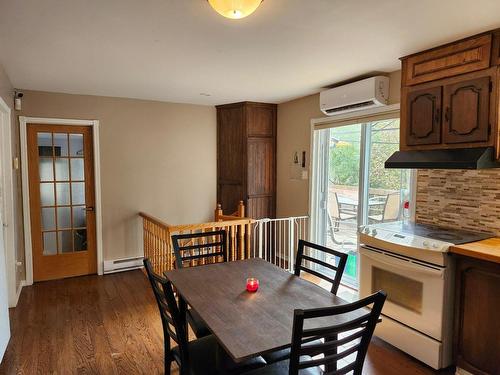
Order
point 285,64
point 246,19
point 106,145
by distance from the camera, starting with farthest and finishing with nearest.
→ point 106,145 < point 285,64 < point 246,19

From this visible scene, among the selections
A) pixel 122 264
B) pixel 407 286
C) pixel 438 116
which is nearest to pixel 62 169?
pixel 122 264

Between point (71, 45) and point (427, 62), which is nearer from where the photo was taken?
point (71, 45)

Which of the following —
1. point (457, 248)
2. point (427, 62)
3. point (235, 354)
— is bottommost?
point (235, 354)

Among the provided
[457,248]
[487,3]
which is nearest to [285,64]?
[487,3]

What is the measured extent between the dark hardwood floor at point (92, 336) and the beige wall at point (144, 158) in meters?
0.92

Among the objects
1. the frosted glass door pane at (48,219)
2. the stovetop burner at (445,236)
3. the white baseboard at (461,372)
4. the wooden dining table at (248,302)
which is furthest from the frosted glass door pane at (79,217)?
the white baseboard at (461,372)

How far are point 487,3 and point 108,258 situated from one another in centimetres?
461

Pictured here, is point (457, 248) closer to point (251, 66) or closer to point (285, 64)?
point (285, 64)

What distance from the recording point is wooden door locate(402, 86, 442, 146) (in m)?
2.68

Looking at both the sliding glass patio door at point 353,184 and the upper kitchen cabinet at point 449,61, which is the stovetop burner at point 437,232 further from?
the upper kitchen cabinet at point 449,61

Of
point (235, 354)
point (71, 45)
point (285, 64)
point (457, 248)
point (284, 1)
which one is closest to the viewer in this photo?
point (235, 354)

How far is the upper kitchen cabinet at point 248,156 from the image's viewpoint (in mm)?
4750

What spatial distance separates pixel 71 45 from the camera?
2521mm

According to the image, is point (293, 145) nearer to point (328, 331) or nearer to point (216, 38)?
point (216, 38)
